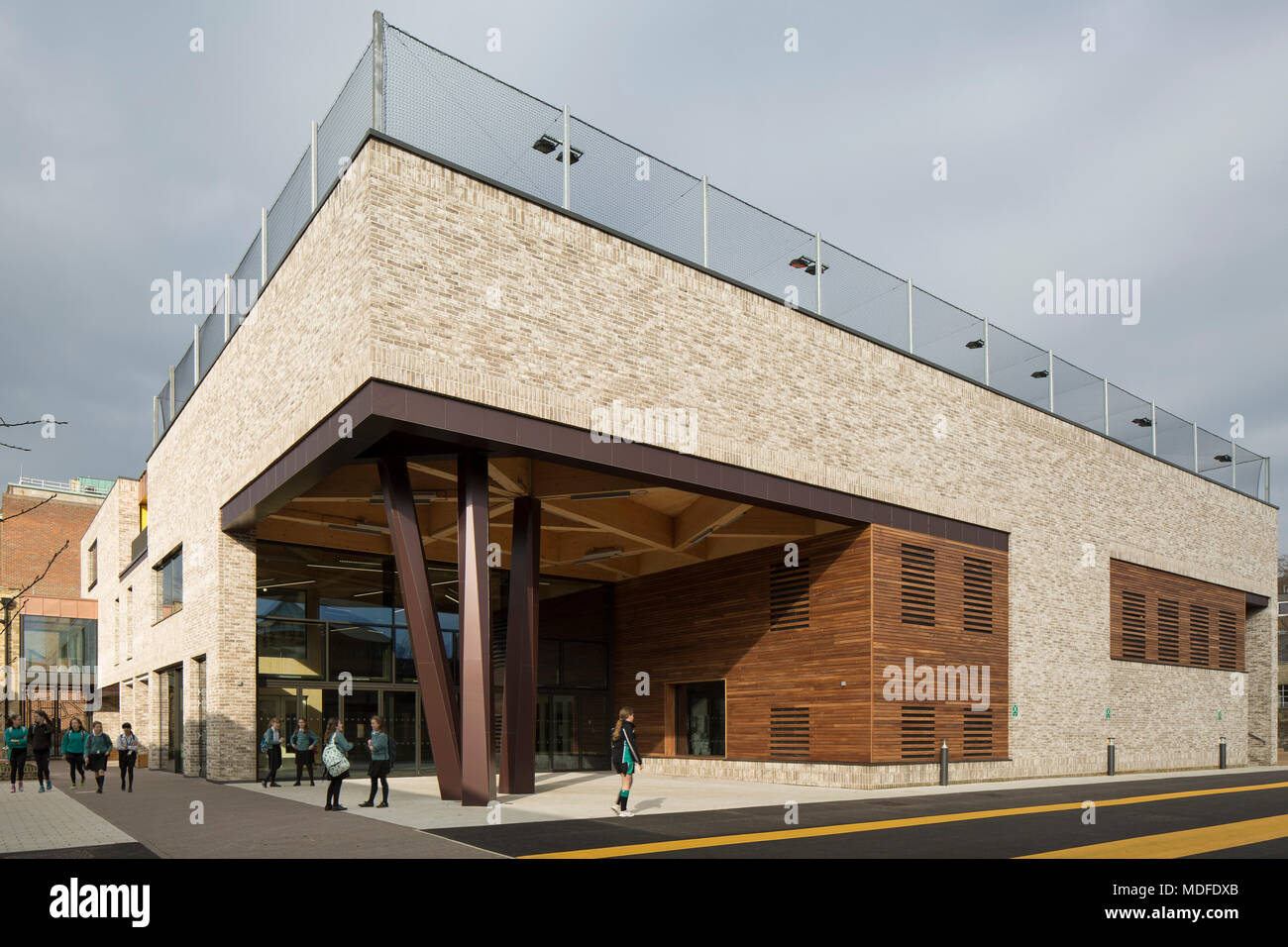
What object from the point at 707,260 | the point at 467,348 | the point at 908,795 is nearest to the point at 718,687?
the point at 908,795

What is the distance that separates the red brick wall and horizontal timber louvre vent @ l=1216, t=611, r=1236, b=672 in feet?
187

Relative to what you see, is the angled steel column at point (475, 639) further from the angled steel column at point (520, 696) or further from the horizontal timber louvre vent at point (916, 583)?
the horizontal timber louvre vent at point (916, 583)

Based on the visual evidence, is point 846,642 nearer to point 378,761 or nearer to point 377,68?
point 378,761

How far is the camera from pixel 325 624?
24062 millimetres

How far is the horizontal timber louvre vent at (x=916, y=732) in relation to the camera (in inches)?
832

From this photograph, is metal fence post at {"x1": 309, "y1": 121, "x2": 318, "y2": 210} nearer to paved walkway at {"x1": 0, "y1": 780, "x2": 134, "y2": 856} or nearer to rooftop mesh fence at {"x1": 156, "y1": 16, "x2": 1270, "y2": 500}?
rooftop mesh fence at {"x1": 156, "y1": 16, "x2": 1270, "y2": 500}

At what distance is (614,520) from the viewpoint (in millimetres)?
23234

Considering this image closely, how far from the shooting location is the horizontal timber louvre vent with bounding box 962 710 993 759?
22.8 m

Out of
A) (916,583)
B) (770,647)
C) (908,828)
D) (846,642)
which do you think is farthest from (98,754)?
(916,583)

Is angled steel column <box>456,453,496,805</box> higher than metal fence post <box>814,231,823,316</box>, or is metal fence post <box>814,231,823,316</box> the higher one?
metal fence post <box>814,231,823,316</box>

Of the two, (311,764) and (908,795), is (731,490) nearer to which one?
(908,795)

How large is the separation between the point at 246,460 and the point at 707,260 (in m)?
10.1

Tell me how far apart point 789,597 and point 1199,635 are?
17.0 metres

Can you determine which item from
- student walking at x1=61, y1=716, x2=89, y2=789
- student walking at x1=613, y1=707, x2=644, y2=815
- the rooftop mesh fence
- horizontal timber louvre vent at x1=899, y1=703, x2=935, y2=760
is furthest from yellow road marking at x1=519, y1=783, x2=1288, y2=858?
student walking at x1=61, y1=716, x2=89, y2=789
